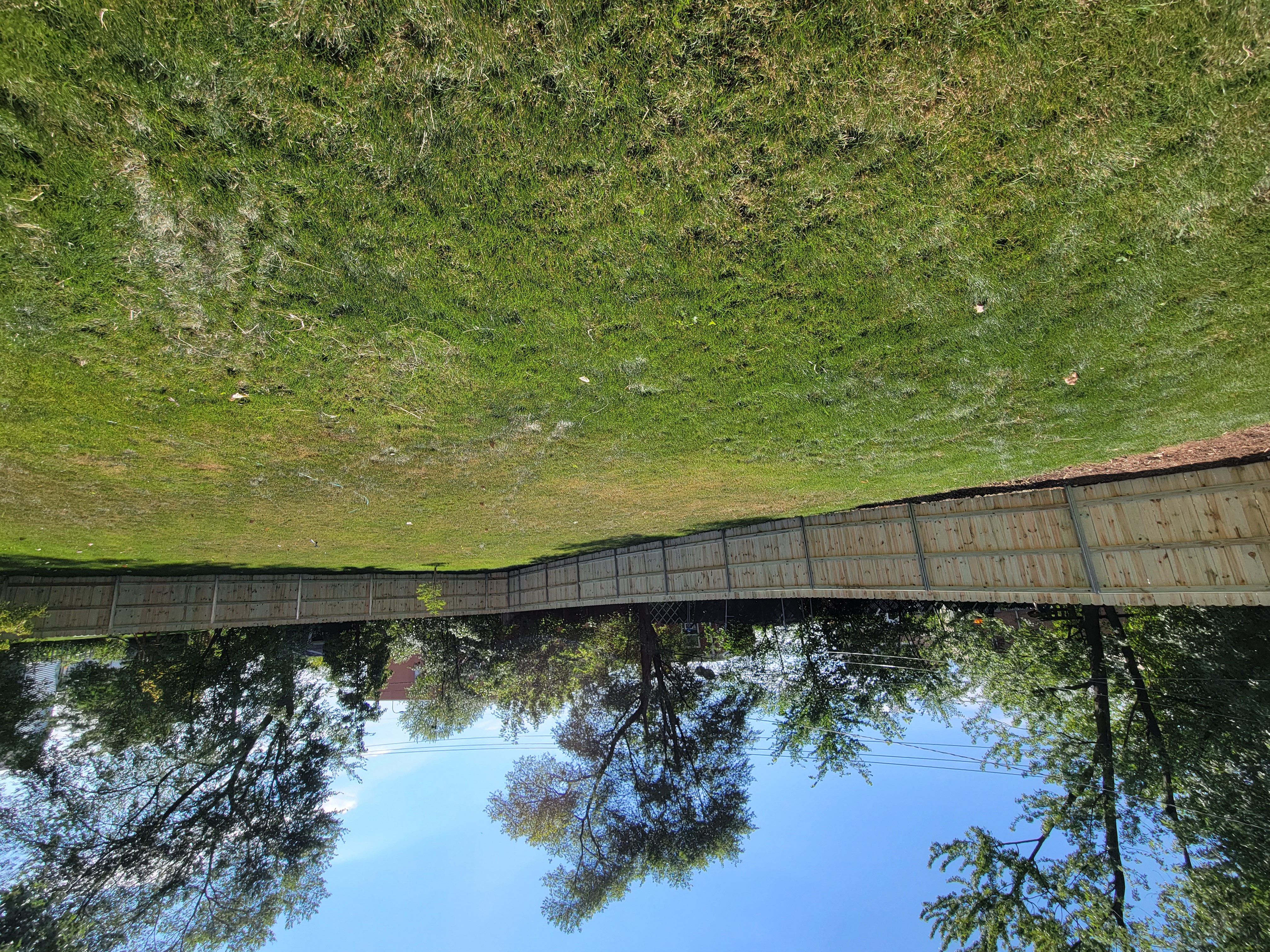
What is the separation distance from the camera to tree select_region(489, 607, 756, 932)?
1755 centimetres

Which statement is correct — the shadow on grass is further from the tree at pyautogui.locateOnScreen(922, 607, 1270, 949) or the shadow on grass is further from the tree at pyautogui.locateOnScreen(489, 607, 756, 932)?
the tree at pyautogui.locateOnScreen(922, 607, 1270, 949)

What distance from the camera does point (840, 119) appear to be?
4.48 metres

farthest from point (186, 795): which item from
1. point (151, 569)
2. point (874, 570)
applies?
point (874, 570)

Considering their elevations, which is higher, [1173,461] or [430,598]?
[1173,461]

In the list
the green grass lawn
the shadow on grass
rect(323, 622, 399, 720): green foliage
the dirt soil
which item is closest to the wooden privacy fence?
the shadow on grass

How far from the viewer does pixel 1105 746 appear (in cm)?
1161

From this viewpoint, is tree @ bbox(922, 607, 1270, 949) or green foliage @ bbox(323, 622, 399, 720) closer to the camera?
tree @ bbox(922, 607, 1270, 949)

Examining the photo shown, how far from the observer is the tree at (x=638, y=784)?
57.6ft

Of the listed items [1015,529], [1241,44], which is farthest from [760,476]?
[1241,44]

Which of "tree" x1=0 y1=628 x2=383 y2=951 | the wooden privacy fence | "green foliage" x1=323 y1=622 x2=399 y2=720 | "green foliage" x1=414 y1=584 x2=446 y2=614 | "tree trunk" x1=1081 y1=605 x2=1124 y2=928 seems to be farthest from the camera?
"green foliage" x1=323 y1=622 x2=399 y2=720

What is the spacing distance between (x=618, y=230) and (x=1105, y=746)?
14.8 metres

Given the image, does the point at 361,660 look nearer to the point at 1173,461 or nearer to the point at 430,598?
the point at 430,598

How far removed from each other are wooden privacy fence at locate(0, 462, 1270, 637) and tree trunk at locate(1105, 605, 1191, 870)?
5335mm

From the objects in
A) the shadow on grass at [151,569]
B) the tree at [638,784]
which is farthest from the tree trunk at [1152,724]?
the shadow on grass at [151,569]
